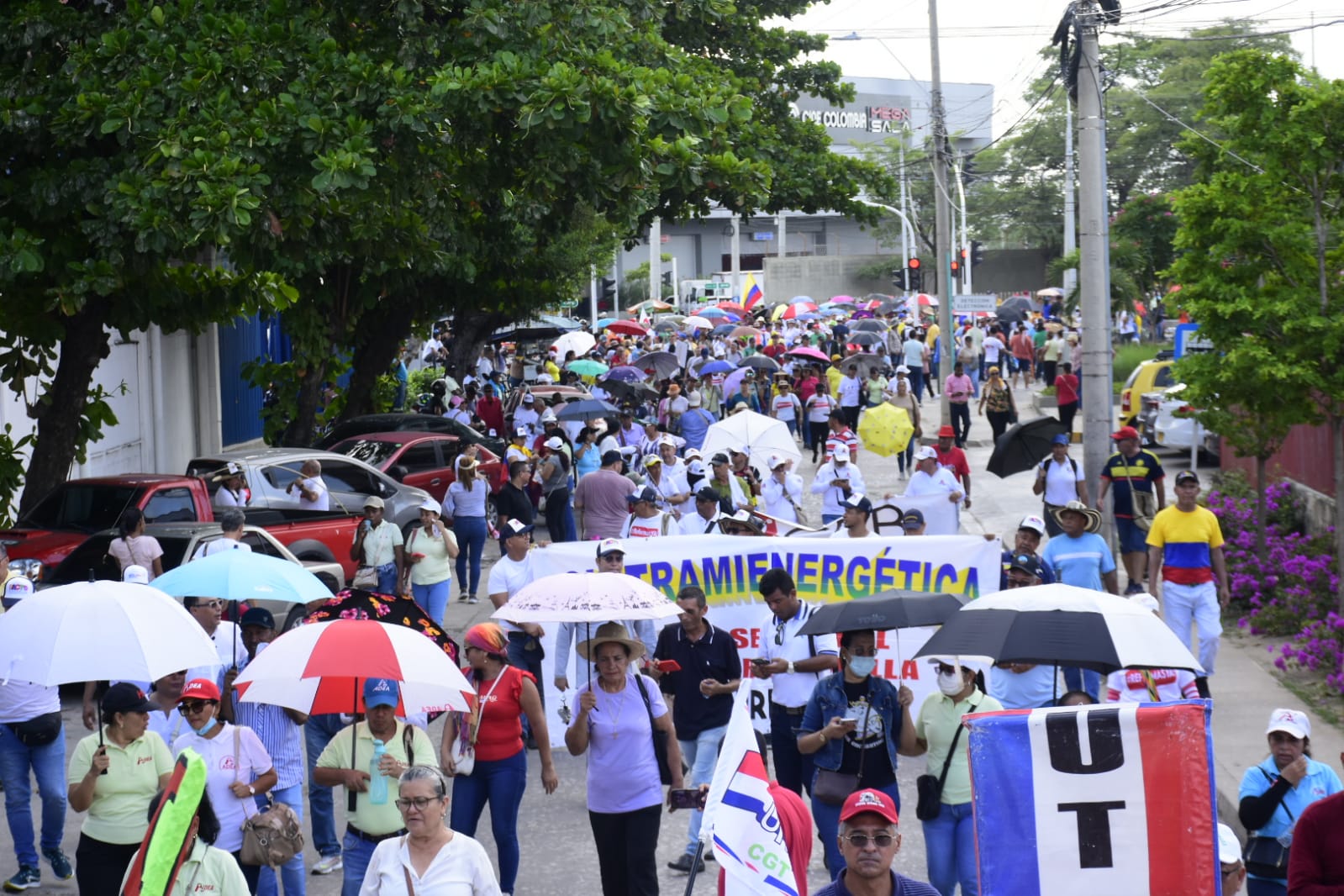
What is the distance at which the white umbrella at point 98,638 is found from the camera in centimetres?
751

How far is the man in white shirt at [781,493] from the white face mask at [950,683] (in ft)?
26.7

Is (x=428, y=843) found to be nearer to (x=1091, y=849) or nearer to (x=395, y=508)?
(x=1091, y=849)

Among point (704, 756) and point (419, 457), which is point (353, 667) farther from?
point (419, 457)

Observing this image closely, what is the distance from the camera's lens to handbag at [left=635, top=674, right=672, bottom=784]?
7988mm

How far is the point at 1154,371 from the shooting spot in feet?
86.9

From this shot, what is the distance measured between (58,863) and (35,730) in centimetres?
79

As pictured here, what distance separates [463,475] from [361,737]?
9.16 metres

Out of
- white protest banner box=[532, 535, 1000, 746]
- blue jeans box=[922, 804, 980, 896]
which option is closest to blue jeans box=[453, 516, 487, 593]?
white protest banner box=[532, 535, 1000, 746]

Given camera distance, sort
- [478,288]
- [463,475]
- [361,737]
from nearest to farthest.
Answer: [361,737] < [463,475] < [478,288]

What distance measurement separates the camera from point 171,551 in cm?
1354

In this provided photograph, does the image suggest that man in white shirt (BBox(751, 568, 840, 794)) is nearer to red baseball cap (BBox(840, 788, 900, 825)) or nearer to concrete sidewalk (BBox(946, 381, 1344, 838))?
concrete sidewalk (BBox(946, 381, 1344, 838))

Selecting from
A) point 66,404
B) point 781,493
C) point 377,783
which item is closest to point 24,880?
point 377,783

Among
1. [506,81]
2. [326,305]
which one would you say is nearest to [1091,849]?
[506,81]

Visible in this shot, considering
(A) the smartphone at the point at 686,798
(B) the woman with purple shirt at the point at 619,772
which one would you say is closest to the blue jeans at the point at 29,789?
(B) the woman with purple shirt at the point at 619,772
